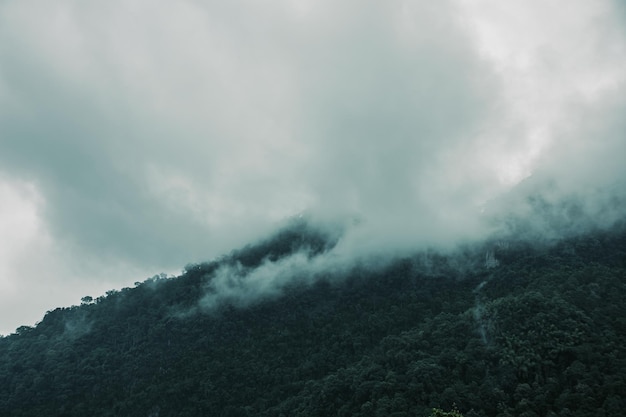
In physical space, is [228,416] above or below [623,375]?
above

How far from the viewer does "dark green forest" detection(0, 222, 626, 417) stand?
72562mm

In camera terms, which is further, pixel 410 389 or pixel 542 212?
pixel 542 212

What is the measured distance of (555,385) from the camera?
6900 centimetres

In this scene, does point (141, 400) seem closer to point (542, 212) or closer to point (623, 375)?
point (623, 375)

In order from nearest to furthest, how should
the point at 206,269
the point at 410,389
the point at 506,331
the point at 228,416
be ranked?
the point at 410,389
the point at 506,331
the point at 228,416
the point at 206,269

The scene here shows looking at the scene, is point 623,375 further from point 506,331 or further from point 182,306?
point 182,306

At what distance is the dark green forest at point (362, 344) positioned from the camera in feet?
238

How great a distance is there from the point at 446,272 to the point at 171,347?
54.4 m

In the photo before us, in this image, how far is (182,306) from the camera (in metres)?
123

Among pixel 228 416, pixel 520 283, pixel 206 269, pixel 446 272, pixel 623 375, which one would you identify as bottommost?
pixel 623 375

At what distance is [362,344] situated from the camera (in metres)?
95.1

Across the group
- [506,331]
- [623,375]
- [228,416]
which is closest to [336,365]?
[228,416]

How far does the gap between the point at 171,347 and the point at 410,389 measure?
51415 mm

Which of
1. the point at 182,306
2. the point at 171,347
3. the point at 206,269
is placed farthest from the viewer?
the point at 206,269
